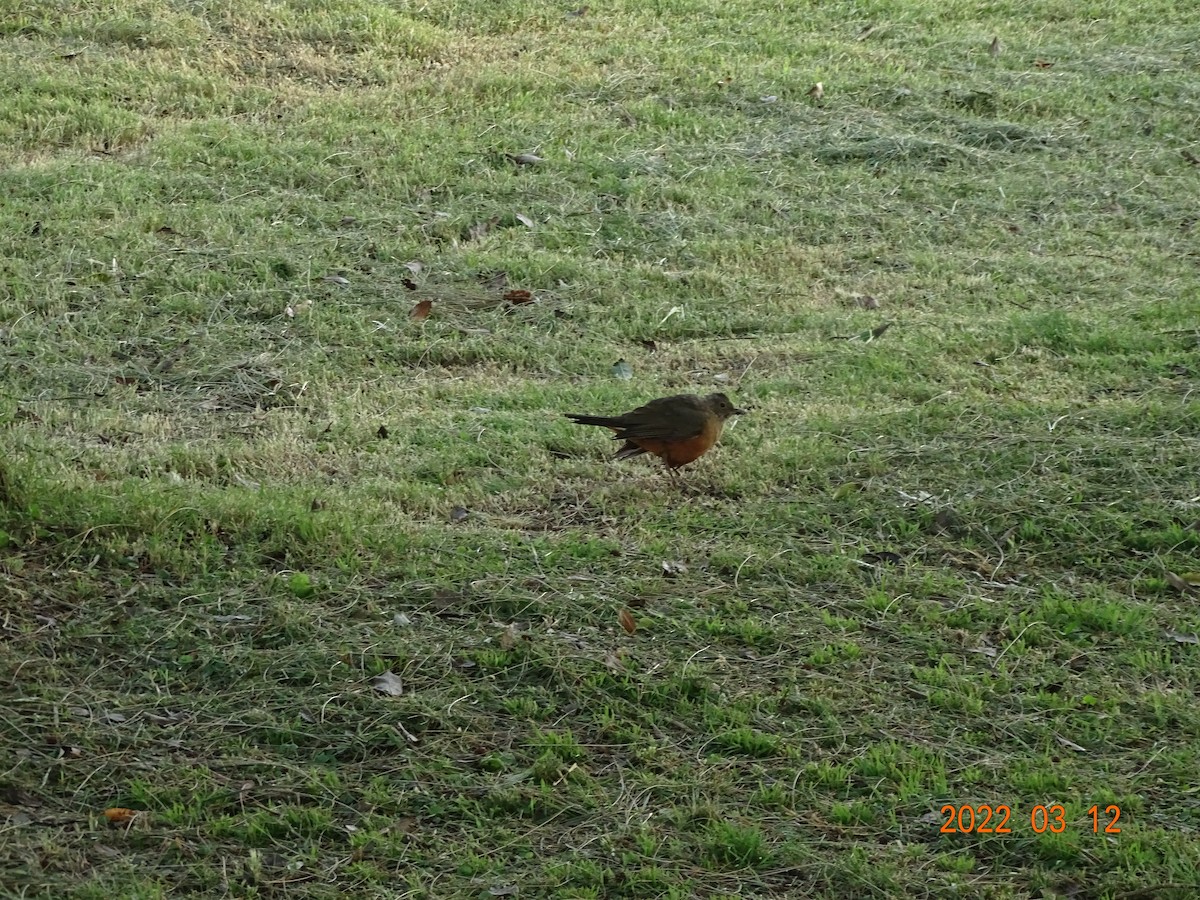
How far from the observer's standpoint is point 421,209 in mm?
9641

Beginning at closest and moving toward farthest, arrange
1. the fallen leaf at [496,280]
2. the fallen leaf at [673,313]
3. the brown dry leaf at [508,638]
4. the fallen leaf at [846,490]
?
1. the brown dry leaf at [508,638]
2. the fallen leaf at [846,490]
3. the fallen leaf at [673,313]
4. the fallen leaf at [496,280]

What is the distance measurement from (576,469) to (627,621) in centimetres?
150

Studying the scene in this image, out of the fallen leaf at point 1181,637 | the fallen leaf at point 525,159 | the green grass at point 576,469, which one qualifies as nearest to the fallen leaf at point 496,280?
the green grass at point 576,469

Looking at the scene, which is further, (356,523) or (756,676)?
(356,523)

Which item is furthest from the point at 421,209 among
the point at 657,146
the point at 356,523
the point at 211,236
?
the point at 356,523

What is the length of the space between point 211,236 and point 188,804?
5.44m

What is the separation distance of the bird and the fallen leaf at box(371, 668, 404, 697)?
1737 millimetres

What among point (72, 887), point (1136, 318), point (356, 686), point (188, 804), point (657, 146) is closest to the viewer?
point (72, 887)

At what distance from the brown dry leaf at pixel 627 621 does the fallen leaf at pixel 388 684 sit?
0.80m

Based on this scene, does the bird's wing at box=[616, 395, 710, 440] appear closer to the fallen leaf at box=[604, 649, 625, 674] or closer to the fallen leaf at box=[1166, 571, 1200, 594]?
the fallen leaf at box=[604, 649, 625, 674]

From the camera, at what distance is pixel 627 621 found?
511 centimetres

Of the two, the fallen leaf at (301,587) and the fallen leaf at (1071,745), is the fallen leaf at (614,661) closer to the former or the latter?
the fallen leaf at (301,587)

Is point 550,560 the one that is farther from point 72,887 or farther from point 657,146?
point 657,146

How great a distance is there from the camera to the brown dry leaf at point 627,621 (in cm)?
508
